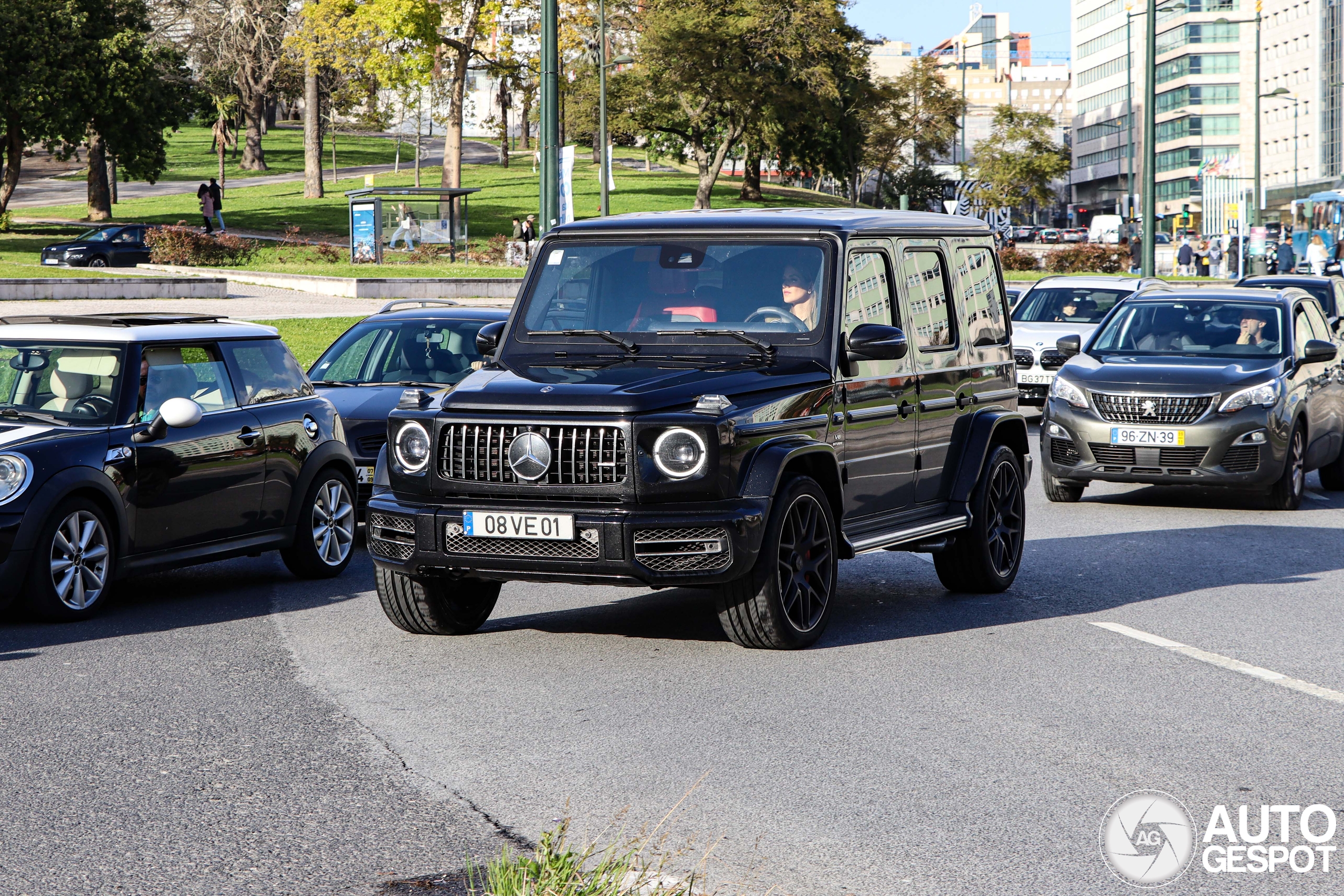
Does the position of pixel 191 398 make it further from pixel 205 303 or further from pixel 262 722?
pixel 205 303

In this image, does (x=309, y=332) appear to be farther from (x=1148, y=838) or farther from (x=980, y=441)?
(x=1148, y=838)

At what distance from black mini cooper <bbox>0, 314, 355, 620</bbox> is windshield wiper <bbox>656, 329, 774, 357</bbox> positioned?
2854mm

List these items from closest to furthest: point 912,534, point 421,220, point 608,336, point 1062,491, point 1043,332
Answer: point 608,336 < point 912,534 < point 1062,491 < point 1043,332 < point 421,220

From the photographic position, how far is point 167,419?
896cm

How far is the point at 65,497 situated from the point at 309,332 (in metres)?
20.2

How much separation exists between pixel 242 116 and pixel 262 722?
320ft

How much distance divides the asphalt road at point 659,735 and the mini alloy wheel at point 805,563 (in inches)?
8.1

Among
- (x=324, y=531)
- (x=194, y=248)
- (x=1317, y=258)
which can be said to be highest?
(x=194, y=248)

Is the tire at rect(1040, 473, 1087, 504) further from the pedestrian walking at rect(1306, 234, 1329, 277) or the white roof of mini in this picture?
the pedestrian walking at rect(1306, 234, 1329, 277)

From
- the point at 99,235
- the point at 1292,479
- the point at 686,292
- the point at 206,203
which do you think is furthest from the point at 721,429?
the point at 206,203

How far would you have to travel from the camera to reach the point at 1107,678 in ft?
23.4

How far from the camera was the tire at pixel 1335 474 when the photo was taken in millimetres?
15203

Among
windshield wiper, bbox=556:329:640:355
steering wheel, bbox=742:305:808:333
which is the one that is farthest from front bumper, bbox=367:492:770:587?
steering wheel, bbox=742:305:808:333

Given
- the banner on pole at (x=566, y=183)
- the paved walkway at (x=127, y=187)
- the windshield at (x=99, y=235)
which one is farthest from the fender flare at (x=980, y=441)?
the paved walkway at (x=127, y=187)
